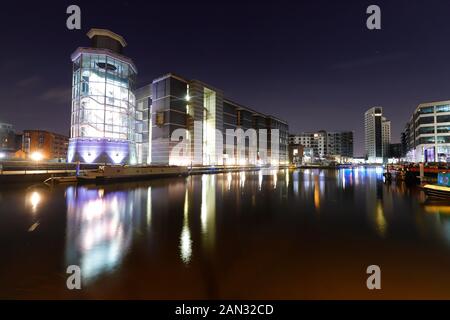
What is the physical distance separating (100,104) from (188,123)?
897 inches

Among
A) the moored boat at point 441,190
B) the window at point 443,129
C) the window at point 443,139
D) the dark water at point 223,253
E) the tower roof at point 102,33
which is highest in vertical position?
the tower roof at point 102,33

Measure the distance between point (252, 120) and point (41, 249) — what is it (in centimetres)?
9422

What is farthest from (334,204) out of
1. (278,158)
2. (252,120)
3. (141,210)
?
(278,158)

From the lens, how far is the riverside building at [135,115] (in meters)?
53.0

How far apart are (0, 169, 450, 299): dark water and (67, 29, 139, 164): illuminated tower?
45.7 m

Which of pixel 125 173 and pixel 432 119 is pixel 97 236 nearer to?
pixel 125 173

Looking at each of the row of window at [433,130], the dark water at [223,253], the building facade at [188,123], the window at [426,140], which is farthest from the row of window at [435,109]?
the dark water at [223,253]

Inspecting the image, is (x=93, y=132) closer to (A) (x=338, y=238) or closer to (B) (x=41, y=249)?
(B) (x=41, y=249)

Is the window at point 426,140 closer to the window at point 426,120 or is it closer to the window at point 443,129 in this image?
the window at point 443,129

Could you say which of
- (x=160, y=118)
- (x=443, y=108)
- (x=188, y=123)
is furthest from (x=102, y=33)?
(x=443, y=108)

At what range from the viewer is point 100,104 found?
53.6 meters

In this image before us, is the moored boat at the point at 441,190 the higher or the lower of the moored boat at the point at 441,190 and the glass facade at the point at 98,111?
the lower

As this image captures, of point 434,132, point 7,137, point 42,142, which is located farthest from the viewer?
point 42,142
